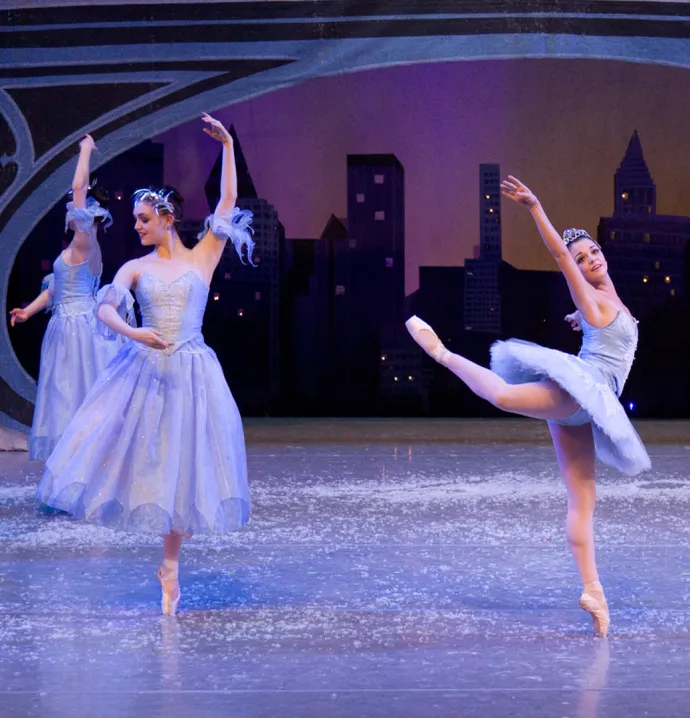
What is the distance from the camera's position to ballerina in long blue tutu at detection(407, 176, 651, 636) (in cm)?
305

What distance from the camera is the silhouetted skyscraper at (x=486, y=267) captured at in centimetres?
860

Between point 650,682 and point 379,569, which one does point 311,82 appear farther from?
point 650,682

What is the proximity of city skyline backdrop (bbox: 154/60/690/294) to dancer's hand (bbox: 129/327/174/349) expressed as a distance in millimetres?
5428

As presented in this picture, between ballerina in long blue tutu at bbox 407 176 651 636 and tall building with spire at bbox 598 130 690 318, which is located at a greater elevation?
tall building with spire at bbox 598 130 690 318

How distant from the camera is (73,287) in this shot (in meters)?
5.54

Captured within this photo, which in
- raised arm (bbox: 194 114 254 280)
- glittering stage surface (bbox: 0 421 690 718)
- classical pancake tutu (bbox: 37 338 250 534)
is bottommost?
glittering stage surface (bbox: 0 421 690 718)

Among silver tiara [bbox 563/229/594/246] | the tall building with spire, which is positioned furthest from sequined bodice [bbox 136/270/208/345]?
the tall building with spire

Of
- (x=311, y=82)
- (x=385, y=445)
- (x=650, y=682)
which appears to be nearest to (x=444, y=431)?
(x=385, y=445)

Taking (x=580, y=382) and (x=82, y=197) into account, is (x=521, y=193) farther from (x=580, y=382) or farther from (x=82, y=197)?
(x=82, y=197)

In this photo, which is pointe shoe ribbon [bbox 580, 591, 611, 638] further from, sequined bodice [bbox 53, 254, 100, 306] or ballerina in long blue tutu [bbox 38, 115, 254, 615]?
sequined bodice [bbox 53, 254, 100, 306]

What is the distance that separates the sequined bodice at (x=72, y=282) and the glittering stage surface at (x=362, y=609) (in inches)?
39.9

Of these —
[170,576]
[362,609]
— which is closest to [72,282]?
[170,576]

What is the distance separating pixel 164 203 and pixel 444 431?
482cm

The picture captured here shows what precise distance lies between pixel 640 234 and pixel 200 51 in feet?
11.8
